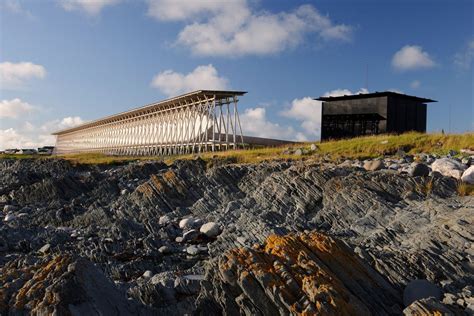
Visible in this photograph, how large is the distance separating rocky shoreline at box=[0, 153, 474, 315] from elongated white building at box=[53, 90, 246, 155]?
77.3 ft

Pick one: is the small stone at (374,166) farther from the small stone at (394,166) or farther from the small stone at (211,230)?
the small stone at (211,230)

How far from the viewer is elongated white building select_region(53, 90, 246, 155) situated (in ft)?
163

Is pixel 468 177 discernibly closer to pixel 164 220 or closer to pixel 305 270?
pixel 305 270

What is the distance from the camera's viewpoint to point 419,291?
8.78 metres

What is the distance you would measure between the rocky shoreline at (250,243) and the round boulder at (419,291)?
3 cm

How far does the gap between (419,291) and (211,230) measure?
8276 millimetres

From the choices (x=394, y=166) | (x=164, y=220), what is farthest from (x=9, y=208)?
(x=394, y=166)

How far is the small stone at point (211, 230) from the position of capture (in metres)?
15.8

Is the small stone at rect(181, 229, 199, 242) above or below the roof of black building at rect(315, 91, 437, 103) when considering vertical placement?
below

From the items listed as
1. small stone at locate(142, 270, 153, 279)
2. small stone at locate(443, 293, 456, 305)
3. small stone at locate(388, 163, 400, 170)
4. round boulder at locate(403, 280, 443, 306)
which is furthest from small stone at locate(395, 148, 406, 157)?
small stone at locate(443, 293, 456, 305)

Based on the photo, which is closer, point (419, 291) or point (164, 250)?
point (419, 291)

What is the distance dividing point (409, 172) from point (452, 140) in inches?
457

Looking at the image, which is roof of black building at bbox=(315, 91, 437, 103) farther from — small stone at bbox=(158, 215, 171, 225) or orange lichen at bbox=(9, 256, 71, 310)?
orange lichen at bbox=(9, 256, 71, 310)

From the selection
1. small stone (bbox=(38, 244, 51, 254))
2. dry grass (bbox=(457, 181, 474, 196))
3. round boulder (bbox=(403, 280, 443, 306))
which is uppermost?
dry grass (bbox=(457, 181, 474, 196))
